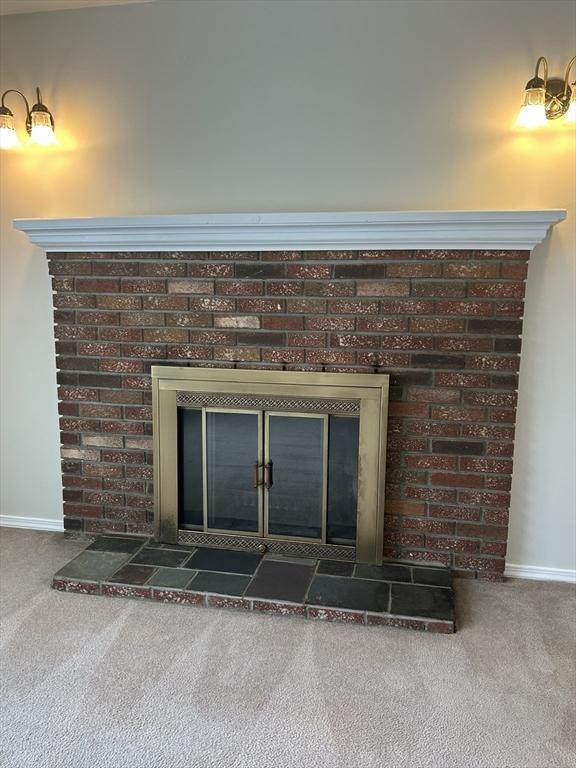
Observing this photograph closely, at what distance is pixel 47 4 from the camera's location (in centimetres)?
239

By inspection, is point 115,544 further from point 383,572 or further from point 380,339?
point 380,339

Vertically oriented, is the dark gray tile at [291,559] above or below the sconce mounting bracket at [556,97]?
below

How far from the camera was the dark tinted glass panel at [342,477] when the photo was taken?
237 centimetres

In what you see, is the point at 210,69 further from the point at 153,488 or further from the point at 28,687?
the point at 28,687

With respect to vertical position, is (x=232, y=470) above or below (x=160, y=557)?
above

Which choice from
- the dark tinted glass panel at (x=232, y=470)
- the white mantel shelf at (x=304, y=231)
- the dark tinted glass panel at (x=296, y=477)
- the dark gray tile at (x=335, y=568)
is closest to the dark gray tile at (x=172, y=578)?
the dark tinted glass panel at (x=232, y=470)

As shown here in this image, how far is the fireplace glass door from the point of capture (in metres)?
2.40

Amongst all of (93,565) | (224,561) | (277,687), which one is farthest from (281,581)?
(93,565)

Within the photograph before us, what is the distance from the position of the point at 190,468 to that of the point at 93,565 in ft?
1.80

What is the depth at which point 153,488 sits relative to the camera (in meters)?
2.56

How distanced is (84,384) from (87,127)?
3.63 ft

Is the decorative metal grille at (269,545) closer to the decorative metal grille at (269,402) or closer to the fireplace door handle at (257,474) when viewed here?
the fireplace door handle at (257,474)

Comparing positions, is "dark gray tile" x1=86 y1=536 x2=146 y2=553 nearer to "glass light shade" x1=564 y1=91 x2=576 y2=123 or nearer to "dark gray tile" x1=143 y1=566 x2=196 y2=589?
"dark gray tile" x1=143 y1=566 x2=196 y2=589

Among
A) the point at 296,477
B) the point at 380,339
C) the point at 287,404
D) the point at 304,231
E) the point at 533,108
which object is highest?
the point at 533,108
